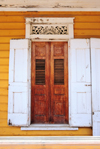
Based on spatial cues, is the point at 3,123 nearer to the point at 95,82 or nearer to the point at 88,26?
the point at 95,82

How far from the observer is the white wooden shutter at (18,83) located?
9.02 ft

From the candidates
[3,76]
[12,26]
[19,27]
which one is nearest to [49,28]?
[19,27]

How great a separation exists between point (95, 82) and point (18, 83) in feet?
5.59

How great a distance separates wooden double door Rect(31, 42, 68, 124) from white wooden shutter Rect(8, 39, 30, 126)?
19 centimetres

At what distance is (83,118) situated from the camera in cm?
272

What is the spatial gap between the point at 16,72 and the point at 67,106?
1.41 metres

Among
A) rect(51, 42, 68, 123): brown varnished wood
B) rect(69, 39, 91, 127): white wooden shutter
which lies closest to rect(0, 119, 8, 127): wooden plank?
rect(51, 42, 68, 123): brown varnished wood

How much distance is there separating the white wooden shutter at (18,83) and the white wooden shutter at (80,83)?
3.27 ft

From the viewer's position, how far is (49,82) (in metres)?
2.95

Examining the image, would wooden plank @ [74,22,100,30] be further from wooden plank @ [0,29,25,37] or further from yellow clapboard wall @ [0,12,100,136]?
wooden plank @ [0,29,25,37]

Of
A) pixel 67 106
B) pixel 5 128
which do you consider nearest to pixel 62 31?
pixel 67 106

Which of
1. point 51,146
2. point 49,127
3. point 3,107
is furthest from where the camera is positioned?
point 3,107

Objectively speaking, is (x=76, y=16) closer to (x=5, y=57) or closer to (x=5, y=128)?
(x=5, y=57)

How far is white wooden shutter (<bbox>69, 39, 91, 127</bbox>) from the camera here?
2732 millimetres
